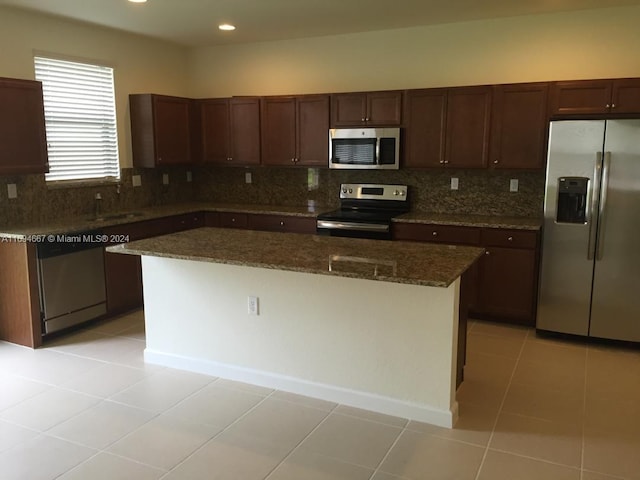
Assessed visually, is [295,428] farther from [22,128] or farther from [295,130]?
[295,130]

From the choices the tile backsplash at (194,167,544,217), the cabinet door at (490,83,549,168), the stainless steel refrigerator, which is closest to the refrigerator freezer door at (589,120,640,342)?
the stainless steel refrigerator

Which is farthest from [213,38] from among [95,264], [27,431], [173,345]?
[27,431]

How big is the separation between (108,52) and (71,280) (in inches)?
92.5

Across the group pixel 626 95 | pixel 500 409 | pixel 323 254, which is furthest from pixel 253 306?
pixel 626 95

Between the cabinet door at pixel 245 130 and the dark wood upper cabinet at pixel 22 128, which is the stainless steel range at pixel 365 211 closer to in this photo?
the cabinet door at pixel 245 130

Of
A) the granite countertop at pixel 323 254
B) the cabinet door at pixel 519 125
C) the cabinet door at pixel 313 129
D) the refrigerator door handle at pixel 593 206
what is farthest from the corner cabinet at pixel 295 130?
the refrigerator door handle at pixel 593 206

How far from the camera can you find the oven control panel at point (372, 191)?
17.8 feet

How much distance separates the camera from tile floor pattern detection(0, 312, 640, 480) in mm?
2561

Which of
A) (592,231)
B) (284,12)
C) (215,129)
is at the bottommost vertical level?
(592,231)

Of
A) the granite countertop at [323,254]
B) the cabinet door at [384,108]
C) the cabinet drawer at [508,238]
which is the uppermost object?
the cabinet door at [384,108]

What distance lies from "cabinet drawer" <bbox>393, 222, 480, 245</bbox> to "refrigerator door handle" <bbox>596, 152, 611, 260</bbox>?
3.09 feet

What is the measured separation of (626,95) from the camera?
423 cm

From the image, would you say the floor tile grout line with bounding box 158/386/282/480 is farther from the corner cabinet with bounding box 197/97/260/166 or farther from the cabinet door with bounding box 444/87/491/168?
the corner cabinet with bounding box 197/97/260/166

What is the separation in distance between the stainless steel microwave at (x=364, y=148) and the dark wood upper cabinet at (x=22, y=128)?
2.57m
